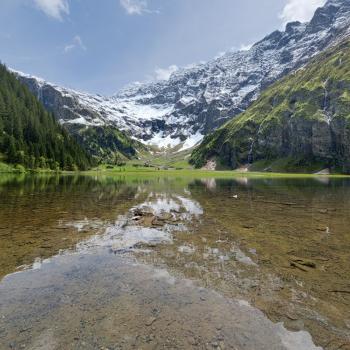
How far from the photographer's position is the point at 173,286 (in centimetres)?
1527

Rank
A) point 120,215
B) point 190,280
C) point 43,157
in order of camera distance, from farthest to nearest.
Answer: point 43,157 < point 120,215 < point 190,280

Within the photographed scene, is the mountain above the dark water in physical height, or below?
above

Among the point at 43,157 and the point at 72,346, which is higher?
the point at 43,157

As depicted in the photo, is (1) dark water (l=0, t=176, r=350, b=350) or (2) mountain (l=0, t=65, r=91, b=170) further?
(2) mountain (l=0, t=65, r=91, b=170)

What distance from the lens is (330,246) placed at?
2277 cm

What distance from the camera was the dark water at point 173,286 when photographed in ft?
35.4

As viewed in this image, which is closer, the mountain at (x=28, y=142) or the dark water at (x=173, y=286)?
the dark water at (x=173, y=286)

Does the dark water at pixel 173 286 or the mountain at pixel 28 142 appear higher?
the mountain at pixel 28 142

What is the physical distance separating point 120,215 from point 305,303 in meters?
25.4

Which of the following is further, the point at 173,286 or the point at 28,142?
the point at 28,142

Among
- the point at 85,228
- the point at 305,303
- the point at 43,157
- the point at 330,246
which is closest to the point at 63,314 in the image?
the point at 305,303

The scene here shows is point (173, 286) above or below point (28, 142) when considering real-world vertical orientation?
below

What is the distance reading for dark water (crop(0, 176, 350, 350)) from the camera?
10797mm

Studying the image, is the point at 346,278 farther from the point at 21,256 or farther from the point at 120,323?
the point at 21,256
